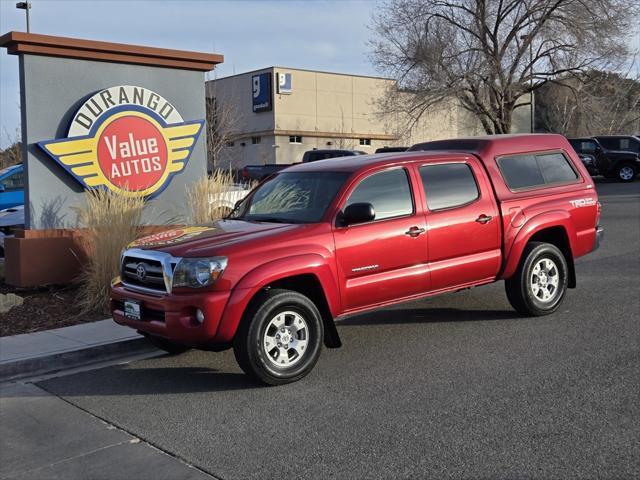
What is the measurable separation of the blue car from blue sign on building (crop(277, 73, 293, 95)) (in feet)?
97.6

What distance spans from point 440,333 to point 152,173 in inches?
223

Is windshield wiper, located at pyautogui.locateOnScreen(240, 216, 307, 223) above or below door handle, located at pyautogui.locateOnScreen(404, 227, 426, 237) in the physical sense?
above

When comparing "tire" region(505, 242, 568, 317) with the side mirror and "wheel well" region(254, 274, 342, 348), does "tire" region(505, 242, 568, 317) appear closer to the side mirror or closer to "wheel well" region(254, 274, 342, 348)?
the side mirror

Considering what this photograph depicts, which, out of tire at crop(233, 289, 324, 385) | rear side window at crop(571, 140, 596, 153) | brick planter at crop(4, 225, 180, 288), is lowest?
tire at crop(233, 289, 324, 385)

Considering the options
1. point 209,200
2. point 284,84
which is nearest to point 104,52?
point 209,200

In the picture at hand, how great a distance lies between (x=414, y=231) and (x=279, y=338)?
180 cm

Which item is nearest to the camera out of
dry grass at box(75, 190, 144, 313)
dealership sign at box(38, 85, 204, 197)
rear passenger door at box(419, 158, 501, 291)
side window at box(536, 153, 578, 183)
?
rear passenger door at box(419, 158, 501, 291)

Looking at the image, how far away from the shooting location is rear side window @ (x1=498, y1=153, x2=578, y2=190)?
8094mm

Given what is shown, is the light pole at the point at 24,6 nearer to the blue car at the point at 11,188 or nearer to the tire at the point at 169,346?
the blue car at the point at 11,188

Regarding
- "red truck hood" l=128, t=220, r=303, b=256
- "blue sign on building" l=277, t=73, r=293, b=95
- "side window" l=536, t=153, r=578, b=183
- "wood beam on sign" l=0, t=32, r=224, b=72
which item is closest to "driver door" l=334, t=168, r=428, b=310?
"red truck hood" l=128, t=220, r=303, b=256

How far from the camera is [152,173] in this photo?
36.8 feet

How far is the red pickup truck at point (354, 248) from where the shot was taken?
592 centimetres

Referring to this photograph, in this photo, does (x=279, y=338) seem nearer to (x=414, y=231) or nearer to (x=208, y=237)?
(x=208, y=237)

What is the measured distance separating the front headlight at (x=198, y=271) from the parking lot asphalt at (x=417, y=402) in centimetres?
96
